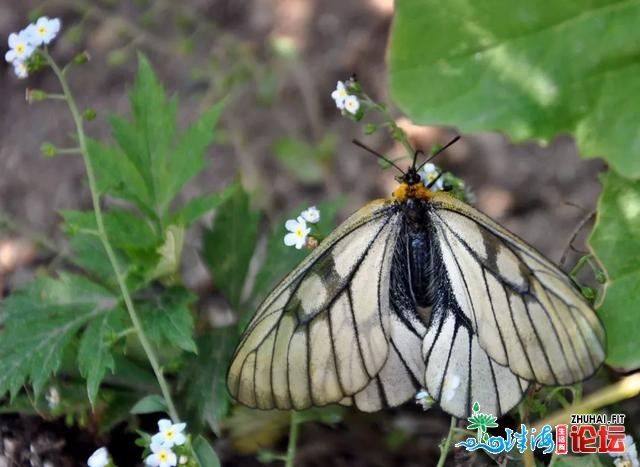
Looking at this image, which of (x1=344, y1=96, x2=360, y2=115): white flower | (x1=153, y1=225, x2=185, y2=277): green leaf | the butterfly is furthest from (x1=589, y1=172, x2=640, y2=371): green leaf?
(x1=153, y1=225, x2=185, y2=277): green leaf

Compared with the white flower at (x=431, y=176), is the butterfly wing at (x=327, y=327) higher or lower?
lower

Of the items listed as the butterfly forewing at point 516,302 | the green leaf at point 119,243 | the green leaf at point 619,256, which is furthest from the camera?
the green leaf at point 119,243

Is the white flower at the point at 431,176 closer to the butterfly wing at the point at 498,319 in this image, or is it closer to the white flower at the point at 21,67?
the butterfly wing at the point at 498,319

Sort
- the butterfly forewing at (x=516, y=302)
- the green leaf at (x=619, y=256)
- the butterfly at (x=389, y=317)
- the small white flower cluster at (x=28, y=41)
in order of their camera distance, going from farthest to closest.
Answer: the small white flower cluster at (x=28, y=41)
the green leaf at (x=619, y=256)
the butterfly at (x=389, y=317)
the butterfly forewing at (x=516, y=302)

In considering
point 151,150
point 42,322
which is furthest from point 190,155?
point 42,322

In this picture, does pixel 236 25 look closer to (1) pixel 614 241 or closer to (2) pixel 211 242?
(2) pixel 211 242

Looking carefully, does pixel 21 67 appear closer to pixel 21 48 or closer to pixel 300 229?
pixel 21 48

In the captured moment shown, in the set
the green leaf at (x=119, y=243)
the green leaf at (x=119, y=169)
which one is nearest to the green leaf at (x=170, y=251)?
the green leaf at (x=119, y=243)

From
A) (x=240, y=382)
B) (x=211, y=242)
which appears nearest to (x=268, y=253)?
(x=211, y=242)
